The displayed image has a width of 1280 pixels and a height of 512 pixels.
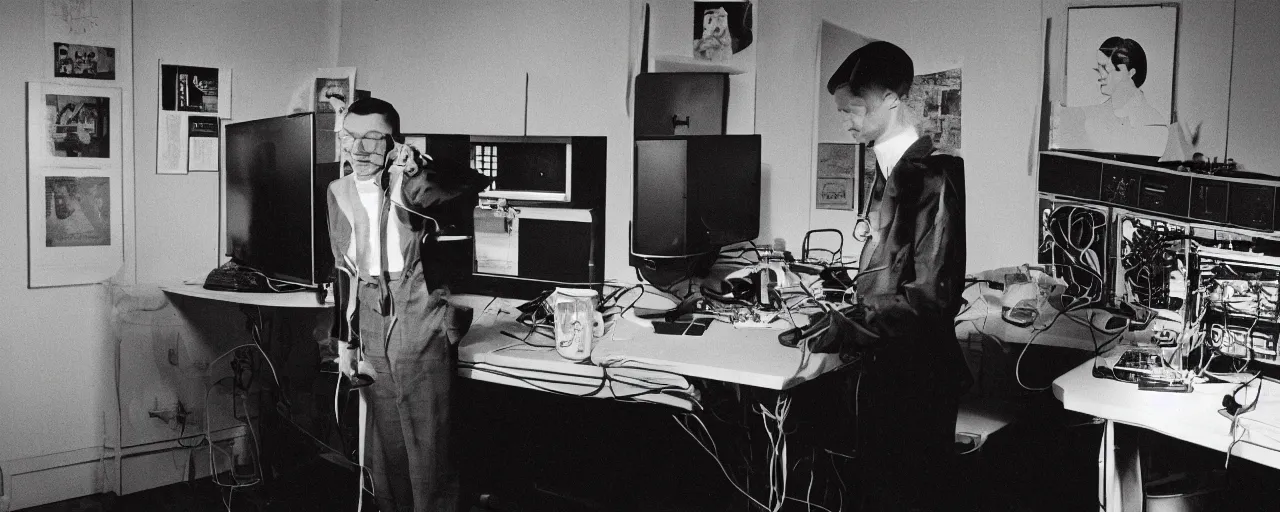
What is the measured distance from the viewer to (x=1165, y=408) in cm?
190

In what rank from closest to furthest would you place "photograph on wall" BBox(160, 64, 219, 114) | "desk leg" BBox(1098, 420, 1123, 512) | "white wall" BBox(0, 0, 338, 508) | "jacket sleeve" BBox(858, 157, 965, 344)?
"desk leg" BBox(1098, 420, 1123, 512), "jacket sleeve" BBox(858, 157, 965, 344), "white wall" BBox(0, 0, 338, 508), "photograph on wall" BBox(160, 64, 219, 114)

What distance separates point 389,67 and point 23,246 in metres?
1.29

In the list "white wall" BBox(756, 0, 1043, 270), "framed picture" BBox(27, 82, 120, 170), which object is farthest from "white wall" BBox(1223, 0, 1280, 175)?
"framed picture" BBox(27, 82, 120, 170)

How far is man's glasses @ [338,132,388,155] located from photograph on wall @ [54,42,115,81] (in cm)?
117

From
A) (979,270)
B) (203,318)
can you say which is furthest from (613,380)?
(203,318)

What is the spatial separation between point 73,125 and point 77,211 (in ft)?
0.89

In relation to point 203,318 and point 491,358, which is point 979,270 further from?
point 203,318

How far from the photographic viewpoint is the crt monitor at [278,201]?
2.68 m

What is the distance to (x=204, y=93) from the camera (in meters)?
3.21

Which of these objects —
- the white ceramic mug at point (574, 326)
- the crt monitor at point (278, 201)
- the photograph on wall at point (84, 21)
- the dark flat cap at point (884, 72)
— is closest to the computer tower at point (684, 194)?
the white ceramic mug at point (574, 326)

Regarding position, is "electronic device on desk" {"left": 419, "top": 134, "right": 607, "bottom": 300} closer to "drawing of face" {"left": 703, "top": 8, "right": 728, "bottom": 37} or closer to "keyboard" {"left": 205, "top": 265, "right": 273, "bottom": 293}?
"drawing of face" {"left": 703, "top": 8, "right": 728, "bottom": 37}

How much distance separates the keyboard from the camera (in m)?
2.89

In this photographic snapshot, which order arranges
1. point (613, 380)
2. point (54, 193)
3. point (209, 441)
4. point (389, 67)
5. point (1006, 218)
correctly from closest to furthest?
point (613, 380) < point (1006, 218) < point (54, 193) < point (209, 441) < point (389, 67)

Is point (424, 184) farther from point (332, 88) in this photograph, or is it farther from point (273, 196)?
point (332, 88)
